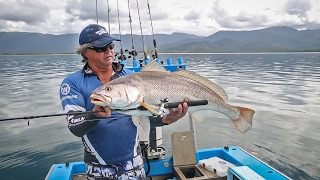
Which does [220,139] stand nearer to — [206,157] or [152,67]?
[206,157]

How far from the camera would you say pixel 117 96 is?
2.43m

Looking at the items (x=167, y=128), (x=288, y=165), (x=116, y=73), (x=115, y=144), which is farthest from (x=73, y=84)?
(x=167, y=128)

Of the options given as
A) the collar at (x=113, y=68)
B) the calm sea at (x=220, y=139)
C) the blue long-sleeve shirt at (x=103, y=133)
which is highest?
the collar at (x=113, y=68)

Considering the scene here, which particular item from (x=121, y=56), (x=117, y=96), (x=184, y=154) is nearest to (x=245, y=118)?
(x=117, y=96)

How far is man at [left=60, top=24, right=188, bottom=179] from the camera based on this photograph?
3.07 m

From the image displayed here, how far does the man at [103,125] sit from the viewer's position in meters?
3.07

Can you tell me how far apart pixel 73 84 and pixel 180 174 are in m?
2.79

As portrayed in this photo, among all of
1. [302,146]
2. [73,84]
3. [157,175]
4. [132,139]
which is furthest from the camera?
[302,146]

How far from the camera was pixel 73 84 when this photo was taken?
117 inches

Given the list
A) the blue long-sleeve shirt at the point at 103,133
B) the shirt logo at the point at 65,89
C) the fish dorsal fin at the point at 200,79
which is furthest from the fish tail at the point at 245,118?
the shirt logo at the point at 65,89

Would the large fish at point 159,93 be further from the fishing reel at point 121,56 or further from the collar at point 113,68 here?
the fishing reel at point 121,56

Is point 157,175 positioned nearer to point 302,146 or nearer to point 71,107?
point 71,107

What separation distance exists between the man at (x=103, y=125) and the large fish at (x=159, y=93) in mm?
263

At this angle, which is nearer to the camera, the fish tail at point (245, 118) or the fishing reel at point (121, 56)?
the fish tail at point (245, 118)
